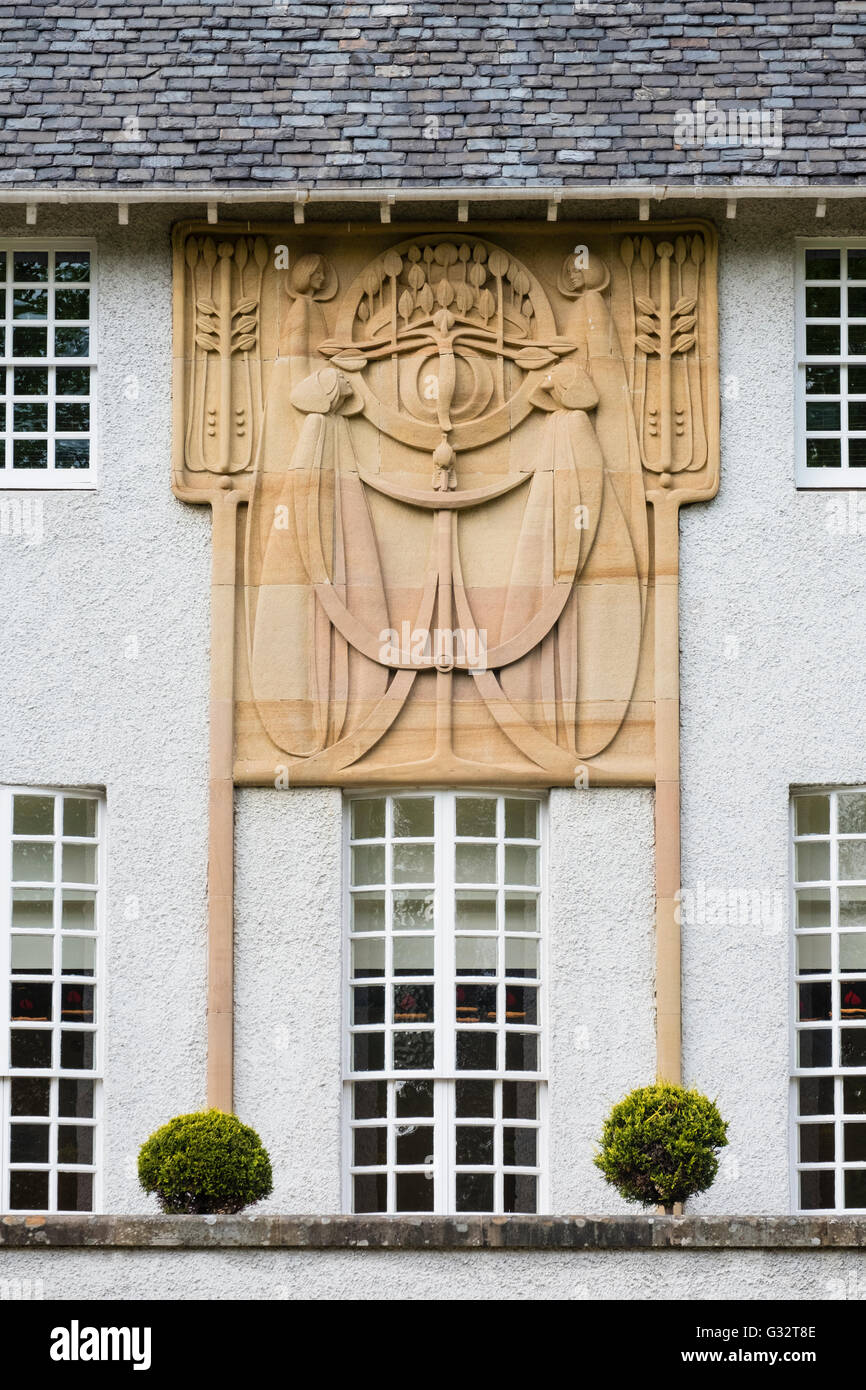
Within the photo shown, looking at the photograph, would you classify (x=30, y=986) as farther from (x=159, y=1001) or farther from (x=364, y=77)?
(x=364, y=77)

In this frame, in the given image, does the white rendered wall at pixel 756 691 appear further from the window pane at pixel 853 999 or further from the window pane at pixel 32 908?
the window pane at pixel 32 908

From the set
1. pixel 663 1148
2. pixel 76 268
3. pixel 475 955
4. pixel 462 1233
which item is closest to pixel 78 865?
pixel 475 955

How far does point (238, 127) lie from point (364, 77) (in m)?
1.04

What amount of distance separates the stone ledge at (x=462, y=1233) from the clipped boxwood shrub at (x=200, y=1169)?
45cm

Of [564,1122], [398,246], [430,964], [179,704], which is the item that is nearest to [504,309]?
[398,246]

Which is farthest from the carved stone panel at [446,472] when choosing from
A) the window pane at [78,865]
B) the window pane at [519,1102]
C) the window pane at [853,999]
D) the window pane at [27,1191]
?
the window pane at [27,1191]

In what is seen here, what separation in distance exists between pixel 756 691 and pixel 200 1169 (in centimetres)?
534

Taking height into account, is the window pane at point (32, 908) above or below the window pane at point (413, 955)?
above

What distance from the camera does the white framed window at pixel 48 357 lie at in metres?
16.8

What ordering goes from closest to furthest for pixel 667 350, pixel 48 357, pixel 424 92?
1. pixel 424 92
2. pixel 667 350
3. pixel 48 357

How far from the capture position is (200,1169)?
14375 millimetres

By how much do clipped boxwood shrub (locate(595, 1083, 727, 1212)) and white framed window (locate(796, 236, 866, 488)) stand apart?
4976 mm

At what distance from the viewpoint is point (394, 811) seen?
16422mm

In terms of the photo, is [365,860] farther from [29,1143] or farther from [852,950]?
[852,950]
